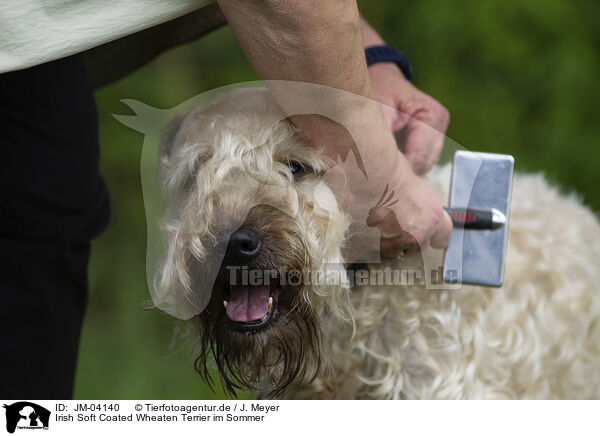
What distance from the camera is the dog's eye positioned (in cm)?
131

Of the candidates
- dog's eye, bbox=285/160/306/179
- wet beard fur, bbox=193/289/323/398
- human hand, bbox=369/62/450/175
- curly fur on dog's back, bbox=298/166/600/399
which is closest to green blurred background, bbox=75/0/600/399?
curly fur on dog's back, bbox=298/166/600/399

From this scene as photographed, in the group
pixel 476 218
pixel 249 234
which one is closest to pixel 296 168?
pixel 249 234

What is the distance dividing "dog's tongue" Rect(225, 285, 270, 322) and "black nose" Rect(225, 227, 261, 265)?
9cm

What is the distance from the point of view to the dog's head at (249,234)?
4.01 ft

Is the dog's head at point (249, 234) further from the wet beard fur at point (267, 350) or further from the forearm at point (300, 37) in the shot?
the forearm at point (300, 37)

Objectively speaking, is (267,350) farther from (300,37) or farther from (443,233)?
(300,37)

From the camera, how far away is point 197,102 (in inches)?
55.3

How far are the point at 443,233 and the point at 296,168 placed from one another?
1.15 ft

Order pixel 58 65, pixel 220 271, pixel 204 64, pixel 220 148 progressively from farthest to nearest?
pixel 204 64 < pixel 58 65 < pixel 220 148 < pixel 220 271

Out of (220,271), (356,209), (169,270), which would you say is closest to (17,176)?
(169,270)

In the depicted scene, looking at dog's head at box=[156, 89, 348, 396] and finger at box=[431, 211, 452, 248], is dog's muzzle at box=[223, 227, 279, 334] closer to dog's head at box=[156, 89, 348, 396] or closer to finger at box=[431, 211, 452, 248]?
dog's head at box=[156, 89, 348, 396]

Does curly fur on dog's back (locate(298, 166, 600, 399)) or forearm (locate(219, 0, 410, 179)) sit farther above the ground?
forearm (locate(219, 0, 410, 179))
